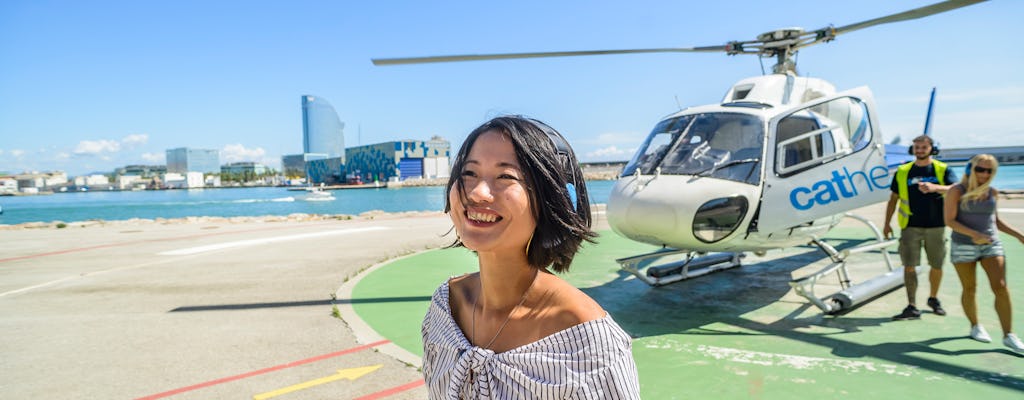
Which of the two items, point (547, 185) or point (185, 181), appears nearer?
point (547, 185)

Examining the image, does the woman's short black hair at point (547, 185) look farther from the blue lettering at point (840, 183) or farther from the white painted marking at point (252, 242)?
the white painted marking at point (252, 242)

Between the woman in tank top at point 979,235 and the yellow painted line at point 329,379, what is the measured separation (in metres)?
4.84

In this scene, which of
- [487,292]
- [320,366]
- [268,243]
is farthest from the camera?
[268,243]

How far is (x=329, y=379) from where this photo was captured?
3.89 meters

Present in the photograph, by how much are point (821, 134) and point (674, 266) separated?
2.47m

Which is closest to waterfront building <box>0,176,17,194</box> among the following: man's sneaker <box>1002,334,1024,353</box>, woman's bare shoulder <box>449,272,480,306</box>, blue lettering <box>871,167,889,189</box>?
blue lettering <box>871,167,889,189</box>

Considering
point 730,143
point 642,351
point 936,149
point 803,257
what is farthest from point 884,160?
point 642,351

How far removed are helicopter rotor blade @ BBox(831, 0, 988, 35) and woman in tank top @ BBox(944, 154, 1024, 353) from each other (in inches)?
54.7

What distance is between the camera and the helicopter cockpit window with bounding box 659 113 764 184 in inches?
205

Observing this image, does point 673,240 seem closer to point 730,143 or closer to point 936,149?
point 730,143

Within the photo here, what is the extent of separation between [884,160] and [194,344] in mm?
7567

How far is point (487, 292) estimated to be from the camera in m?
1.34

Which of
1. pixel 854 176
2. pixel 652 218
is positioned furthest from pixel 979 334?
pixel 652 218

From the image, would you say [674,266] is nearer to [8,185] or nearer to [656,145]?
[656,145]
